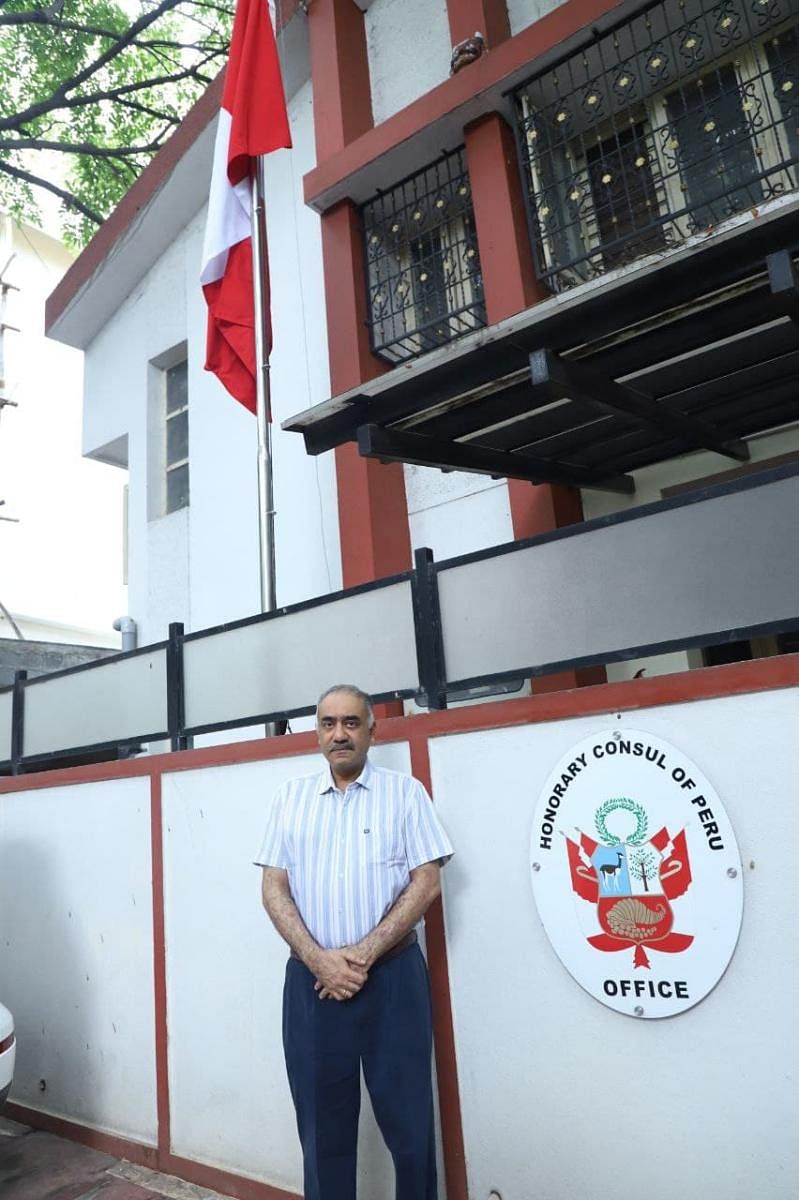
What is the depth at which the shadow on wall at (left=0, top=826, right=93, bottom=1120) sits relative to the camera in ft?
15.3

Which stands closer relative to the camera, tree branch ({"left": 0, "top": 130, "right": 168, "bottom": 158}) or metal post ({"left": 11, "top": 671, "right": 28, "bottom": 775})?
metal post ({"left": 11, "top": 671, "right": 28, "bottom": 775})

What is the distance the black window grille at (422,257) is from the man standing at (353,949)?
4181mm

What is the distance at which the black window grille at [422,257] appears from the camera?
21.7 feet

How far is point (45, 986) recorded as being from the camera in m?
4.91

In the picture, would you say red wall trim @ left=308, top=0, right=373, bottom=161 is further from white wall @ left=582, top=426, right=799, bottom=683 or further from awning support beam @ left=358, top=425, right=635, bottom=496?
white wall @ left=582, top=426, right=799, bottom=683

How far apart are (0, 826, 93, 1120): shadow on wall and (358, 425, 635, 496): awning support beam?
9.90ft

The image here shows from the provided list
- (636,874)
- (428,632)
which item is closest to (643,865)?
(636,874)

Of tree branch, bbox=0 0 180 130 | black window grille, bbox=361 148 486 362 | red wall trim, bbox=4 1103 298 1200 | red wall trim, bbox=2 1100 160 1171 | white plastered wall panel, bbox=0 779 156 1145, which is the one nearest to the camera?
red wall trim, bbox=4 1103 298 1200

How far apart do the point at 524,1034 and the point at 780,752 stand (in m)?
1.32

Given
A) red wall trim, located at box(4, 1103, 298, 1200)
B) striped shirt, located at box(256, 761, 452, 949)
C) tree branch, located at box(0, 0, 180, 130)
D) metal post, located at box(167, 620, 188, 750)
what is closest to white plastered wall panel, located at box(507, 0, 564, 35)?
metal post, located at box(167, 620, 188, 750)

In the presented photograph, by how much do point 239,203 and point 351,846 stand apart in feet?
16.2

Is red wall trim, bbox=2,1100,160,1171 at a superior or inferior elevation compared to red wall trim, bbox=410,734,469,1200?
inferior

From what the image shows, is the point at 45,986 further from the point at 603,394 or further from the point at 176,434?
the point at 176,434

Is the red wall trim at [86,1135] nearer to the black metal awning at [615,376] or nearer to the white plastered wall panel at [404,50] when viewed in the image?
the black metal awning at [615,376]
